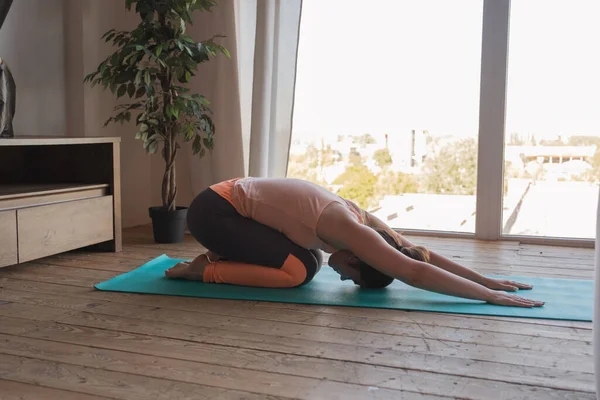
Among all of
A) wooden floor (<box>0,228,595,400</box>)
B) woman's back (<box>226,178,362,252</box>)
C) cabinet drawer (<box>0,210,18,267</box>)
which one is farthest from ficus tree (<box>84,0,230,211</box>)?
wooden floor (<box>0,228,595,400</box>)

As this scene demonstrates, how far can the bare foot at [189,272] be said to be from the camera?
249cm

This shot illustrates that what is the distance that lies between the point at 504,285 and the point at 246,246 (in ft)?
3.01

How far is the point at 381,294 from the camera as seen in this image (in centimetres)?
231

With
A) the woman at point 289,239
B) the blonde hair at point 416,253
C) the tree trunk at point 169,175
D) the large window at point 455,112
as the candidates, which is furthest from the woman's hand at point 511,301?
the tree trunk at point 169,175

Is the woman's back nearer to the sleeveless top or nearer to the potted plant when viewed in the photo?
the sleeveless top

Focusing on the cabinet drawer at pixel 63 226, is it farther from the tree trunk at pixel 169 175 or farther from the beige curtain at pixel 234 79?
the beige curtain at pixel 234 79

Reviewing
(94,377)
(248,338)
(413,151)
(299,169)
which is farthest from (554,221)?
(94,377)

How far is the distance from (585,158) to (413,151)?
893 mm

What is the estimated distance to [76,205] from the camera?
2.90 metres

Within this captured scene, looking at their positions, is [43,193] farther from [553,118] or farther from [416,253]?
[553,118]

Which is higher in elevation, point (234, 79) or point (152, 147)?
point (234, 79)

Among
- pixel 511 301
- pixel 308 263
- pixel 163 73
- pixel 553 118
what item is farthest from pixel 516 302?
pixel 163 73

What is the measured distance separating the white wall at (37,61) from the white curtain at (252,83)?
29.5 inches

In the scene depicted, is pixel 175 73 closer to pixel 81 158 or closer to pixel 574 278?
pixel 81 158
